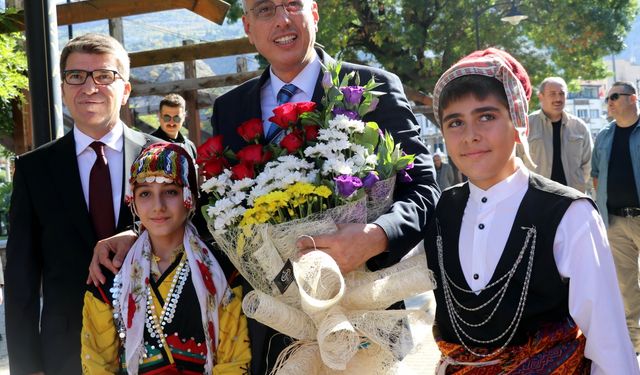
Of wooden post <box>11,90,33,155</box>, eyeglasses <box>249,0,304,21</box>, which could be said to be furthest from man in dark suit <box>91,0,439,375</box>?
wooden post <box>11,90,33,155</box>

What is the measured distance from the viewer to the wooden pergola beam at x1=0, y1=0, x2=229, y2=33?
7.14 metres

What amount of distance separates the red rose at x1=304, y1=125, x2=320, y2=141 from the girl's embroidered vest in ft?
1.95

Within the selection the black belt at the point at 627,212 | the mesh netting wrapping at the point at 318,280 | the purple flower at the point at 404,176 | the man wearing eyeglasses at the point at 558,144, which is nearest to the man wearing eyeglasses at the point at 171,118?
the man wearing eyeglasses at the point at 558,144

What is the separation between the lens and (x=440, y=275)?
9.62 ft

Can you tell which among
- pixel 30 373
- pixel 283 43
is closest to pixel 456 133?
pixel 283 43

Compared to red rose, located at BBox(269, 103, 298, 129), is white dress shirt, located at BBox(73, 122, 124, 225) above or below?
below

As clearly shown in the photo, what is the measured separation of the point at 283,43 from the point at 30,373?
1.71 metres

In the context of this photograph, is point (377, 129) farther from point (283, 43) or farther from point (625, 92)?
point (625, 92)

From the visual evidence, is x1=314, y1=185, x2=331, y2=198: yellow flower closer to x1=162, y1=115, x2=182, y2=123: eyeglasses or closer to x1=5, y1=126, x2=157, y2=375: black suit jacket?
x1=5, y1=126, x2=157, y2=375: black suit jacket

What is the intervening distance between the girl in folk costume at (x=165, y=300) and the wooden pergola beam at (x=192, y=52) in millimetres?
7399

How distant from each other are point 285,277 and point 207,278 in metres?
0.68

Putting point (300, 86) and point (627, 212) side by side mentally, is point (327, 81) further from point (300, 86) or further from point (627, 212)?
point (627, 212)

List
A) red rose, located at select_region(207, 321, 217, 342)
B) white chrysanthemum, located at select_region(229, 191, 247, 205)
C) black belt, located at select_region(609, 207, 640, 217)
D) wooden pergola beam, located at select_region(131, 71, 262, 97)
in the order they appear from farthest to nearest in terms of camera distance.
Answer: wooden pergola beam, located at select_region(131, 71, 262, 97)
black belt, located at select_region(609, 207, 640, 217)
red rose, located at select_region(207, 321, 217, 342)
white chrysanthemum, located at select_region(229, 191, 247, 205)

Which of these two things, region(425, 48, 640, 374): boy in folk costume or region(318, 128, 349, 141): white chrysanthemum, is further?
region(318, 128, 349, 141): white chrysanthemum
